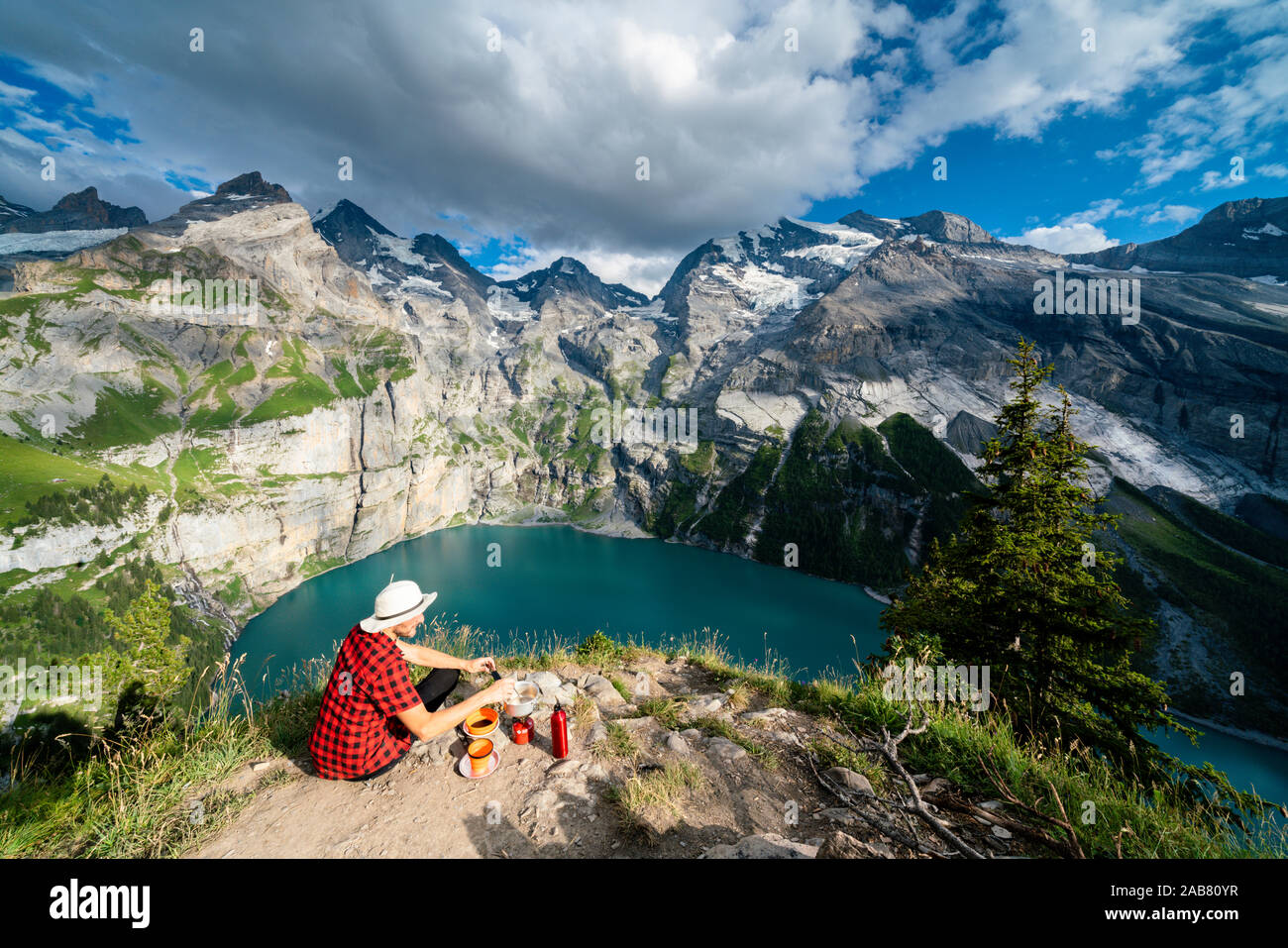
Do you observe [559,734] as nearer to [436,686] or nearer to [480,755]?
[480,755]

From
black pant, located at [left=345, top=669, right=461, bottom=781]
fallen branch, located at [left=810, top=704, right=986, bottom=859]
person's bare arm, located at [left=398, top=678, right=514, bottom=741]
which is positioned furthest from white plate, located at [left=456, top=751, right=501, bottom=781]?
fallen branch, located at [left=810, top=704, right=986, bottom=859]

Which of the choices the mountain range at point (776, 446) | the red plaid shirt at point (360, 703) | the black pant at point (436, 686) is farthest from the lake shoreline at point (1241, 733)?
the red plaid shirt at point (360, 703)

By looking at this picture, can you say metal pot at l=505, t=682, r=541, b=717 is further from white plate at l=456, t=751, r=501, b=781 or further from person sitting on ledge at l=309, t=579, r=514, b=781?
person sitting on ledge at l=309, t=579, r=514, b=781

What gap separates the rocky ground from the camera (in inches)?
173

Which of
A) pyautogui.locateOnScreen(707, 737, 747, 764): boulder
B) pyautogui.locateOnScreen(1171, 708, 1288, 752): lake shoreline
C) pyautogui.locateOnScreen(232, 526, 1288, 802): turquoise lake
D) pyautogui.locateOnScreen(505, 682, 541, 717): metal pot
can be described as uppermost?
pyautogui.locateOnScreen(505, 682, 541, 717): metal pot

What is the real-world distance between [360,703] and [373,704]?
139mm

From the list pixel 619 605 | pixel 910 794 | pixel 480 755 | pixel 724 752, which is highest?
pixel 480 755

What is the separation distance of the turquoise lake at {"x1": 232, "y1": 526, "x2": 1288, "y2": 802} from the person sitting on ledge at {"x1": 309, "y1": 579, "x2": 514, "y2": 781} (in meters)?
64.7

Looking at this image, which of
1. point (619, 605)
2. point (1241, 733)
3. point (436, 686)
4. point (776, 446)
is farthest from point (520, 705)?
point (776, 446)

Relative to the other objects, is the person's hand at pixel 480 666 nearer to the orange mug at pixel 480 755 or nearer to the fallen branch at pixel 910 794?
the orange mug at pixel 480 755

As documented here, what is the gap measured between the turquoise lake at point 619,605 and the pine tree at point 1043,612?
191 feet

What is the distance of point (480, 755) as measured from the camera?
18.2 feet
